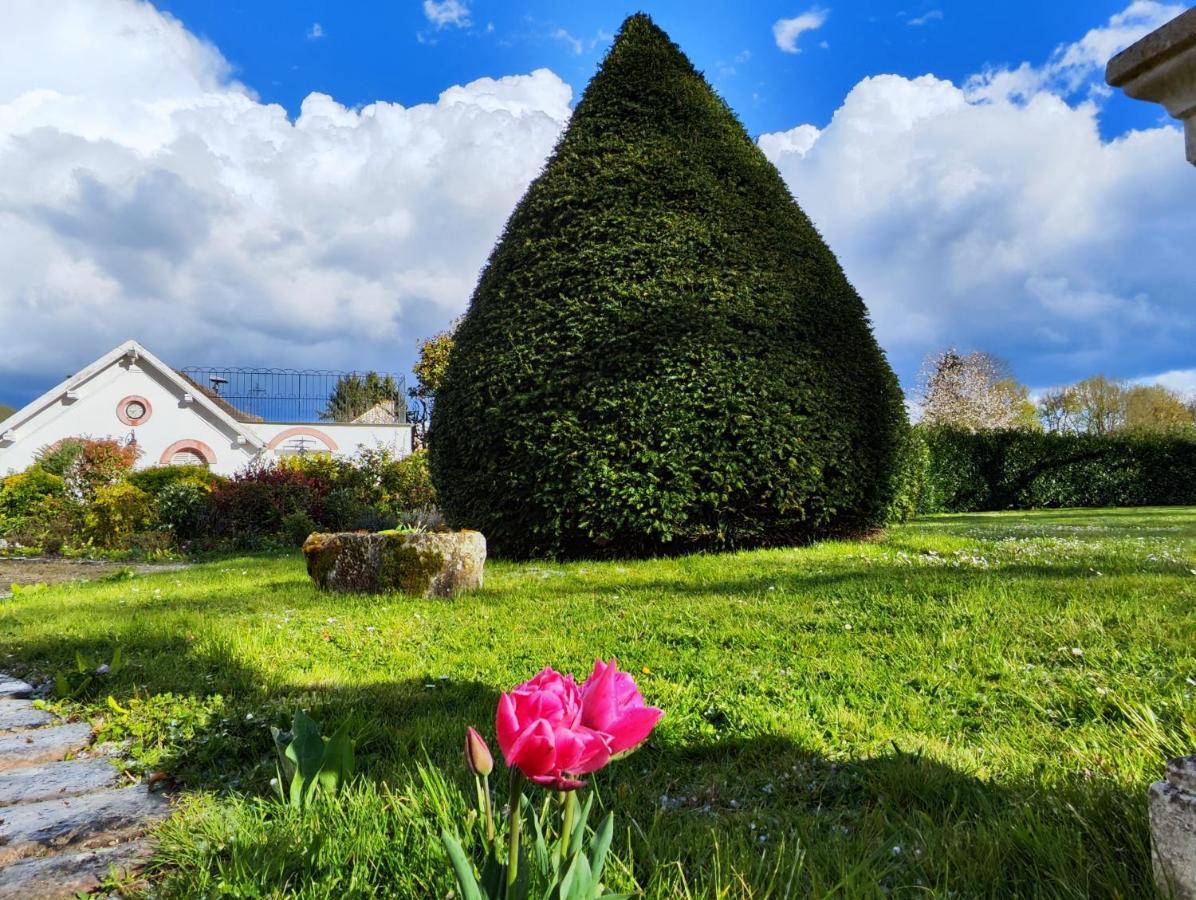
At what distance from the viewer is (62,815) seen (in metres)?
2.12

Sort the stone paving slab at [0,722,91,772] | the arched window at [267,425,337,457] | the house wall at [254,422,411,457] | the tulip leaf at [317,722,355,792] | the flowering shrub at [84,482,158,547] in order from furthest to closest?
the arched window at [267,425,337,457]
the house wall at [254,422,411,457]
the flowering shrub at [84,482,158,547]
the stone paving slab at [0,722,91,772]
the tulip leaf at [317,722,355,792]

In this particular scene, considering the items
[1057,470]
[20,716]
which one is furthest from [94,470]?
[1057,470]

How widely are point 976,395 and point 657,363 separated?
37.1 m

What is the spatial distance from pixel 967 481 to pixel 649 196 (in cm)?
1621

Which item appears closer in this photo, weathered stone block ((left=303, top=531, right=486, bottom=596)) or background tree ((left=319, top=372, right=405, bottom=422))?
weathered stone block ((left=303, top=531, right=486, bottom=596))

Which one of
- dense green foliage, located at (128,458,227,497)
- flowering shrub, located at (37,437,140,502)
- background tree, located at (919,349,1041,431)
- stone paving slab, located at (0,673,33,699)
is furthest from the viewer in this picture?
background tree, located at (919,349,1041,431)

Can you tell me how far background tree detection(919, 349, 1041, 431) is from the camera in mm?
37406

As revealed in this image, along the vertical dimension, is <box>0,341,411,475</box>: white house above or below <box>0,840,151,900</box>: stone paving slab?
above

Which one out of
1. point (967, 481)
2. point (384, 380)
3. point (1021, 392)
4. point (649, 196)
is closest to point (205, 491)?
point (649, 196)

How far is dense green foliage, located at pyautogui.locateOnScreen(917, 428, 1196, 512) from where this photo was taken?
66.3 ft

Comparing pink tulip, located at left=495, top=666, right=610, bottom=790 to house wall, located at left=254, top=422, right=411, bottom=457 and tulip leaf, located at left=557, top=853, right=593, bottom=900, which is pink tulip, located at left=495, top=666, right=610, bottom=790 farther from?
house wall, located at left=254, top=422, right=411, bottom=457

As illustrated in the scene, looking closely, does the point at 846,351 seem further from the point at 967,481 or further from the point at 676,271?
the point at 967,481

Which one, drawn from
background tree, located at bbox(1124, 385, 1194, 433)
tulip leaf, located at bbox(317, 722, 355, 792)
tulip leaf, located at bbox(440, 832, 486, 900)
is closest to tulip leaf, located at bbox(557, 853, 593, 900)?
tulip leaf, located at bbox(440, 832, 486, 900)

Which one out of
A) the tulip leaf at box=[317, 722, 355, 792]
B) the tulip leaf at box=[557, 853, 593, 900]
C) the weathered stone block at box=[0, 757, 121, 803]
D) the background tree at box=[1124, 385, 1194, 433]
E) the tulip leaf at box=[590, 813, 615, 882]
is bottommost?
the weathered stone block at box=[0, 757, 121, 803]
